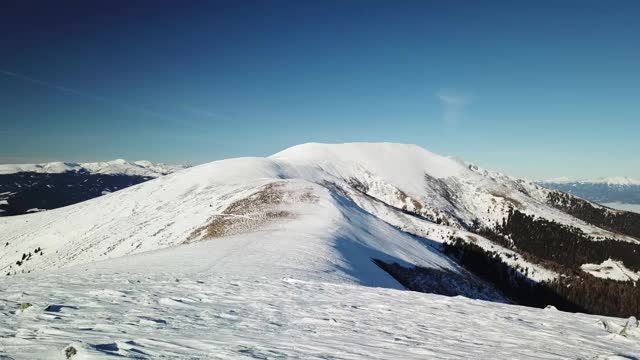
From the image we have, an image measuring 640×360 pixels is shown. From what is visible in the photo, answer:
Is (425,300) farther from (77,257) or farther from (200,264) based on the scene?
(77,257)

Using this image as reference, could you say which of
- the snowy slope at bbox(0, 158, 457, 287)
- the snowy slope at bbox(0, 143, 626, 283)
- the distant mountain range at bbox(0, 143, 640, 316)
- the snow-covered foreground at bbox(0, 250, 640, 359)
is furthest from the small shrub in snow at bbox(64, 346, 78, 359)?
the snowy slope at bbox(0, 143, 626, 283)

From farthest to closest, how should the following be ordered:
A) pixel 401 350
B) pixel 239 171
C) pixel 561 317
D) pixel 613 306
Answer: pixel 239 171, pixel 613 306, pixel 561 317, pixel 401 350

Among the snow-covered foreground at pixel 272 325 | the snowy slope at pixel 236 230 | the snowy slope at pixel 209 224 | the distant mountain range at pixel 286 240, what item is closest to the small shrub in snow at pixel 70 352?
the snow-covered foreground at pixel 272 325

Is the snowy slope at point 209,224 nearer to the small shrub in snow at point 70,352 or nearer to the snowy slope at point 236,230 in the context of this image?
the snowy slope at point 236,230

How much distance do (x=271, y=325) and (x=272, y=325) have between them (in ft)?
0.09

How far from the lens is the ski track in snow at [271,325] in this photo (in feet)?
25.6

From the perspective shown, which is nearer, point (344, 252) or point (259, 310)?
point (259, 310)

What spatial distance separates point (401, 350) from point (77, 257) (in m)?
95.2

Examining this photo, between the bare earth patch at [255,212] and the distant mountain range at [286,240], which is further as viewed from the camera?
the bare earth patch at [255,212]

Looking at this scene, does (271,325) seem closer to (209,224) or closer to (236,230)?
(236,230)

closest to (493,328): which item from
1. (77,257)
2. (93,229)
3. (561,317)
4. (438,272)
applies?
(561,317)

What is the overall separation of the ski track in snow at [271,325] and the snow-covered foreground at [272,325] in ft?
0.10

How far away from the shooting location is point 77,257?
85375 mm

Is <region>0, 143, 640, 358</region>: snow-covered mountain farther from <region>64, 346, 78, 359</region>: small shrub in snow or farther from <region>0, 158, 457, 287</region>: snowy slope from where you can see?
<region>0, 158, 457, 287</region>: snowy slope
